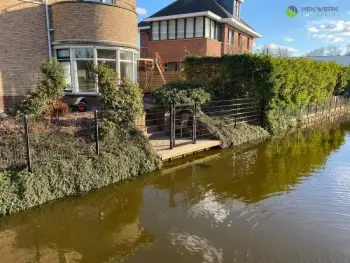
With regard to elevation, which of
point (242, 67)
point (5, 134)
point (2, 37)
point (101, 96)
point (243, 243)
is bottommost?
point (243, 243)

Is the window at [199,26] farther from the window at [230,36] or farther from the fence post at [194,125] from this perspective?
the fence post at [194,125]

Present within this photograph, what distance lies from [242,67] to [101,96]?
23.7 feet

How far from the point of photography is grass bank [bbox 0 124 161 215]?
5.68m

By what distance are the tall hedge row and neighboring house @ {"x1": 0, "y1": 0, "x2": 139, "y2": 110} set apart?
4.51 m

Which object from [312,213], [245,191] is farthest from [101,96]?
[312,213]

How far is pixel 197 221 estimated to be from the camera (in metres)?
5.46

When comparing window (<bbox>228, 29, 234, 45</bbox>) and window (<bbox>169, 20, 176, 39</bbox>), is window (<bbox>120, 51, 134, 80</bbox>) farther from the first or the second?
window (<bbox>228, 29, 234, 45</bbox>)

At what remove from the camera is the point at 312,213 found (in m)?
5.80

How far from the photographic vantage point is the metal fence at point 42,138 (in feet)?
20.0

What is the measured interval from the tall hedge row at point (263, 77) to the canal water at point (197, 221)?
5207mm

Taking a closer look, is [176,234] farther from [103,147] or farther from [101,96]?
[101,96]

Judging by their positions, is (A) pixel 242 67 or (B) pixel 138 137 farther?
(A) pixel 242 67

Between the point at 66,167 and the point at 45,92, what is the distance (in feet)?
7.23

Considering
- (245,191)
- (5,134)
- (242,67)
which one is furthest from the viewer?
(242,67)
